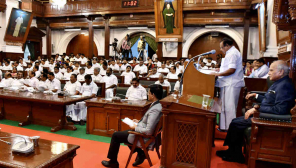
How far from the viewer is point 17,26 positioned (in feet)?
40.2

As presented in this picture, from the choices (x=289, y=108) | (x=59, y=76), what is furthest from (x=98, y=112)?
(x=59, y=76)

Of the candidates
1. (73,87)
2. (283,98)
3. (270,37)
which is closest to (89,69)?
(73,87)

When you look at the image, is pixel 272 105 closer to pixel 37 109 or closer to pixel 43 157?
pixel 43 157

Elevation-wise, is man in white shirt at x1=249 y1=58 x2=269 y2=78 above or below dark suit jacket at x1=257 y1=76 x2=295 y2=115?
above

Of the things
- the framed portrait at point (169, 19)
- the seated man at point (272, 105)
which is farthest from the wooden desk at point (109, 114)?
the framed portrait at point (169, 19)

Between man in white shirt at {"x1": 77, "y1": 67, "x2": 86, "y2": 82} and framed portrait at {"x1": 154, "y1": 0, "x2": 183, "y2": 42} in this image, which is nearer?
man in white shirt at {"x1": 77, "y1": 67, "x2": 86, "y2": 82}

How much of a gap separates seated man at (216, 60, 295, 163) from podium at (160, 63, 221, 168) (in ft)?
2.09

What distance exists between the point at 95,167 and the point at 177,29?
9.44 m

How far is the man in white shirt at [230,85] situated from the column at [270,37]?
482cm

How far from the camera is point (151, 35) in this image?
587 inches

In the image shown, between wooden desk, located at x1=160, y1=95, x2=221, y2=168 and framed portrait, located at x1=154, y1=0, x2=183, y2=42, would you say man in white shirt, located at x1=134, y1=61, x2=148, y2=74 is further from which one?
wooden desk, located at x1=160, y1=95, x2=221, y2=168

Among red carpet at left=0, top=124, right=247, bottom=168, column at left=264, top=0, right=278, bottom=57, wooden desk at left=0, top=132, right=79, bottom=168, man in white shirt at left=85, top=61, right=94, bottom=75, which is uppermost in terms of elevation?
column at left=264, top=0, right=278, bottom=57

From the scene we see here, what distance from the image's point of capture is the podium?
204 centimetres

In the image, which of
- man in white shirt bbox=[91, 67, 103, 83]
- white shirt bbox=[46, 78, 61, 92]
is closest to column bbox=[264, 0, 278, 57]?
man in white shirt bbox=[91, 67, 103, 83]
